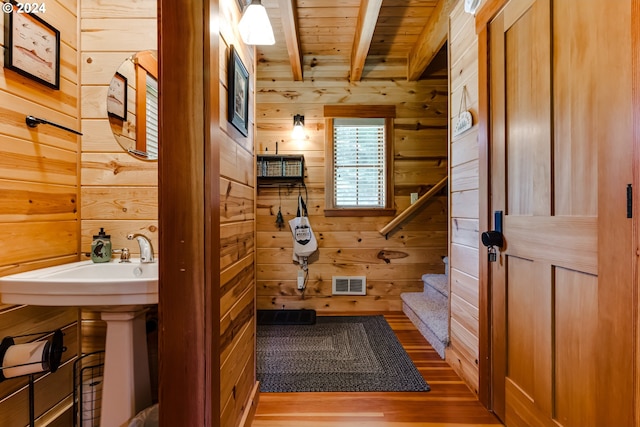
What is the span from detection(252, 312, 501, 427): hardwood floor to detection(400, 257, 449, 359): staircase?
0.37 meters

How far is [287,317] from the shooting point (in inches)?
116

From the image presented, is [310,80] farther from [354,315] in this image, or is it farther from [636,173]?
[636,173]

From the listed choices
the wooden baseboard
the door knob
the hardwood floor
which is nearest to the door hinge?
the door knob

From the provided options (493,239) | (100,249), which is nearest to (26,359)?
(100,249)

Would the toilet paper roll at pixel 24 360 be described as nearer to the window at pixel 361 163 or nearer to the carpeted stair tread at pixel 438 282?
the window at pixel 361 163

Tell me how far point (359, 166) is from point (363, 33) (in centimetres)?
129

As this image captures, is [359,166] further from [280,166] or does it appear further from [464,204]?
[464,204]

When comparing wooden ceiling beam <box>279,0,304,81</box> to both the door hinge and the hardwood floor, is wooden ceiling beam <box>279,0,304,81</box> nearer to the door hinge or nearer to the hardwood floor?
the door hinge

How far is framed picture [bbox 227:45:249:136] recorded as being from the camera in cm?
121

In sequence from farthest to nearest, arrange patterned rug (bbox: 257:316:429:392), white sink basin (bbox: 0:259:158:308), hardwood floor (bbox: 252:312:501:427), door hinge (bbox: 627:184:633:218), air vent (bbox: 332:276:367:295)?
air vent (bbox: 332:276:367:295) → patterned rug (bbox: 257:316:429:392) → hardwood floor (bbox: 252:312:501:427) → white sink basin (bbox: 0:259:158:308) → door hinge (bbox: 627:184:633:218)

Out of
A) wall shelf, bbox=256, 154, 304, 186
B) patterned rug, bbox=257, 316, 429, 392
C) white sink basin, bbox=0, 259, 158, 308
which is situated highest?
wall shelf, bbox=256, 154, 304, 186

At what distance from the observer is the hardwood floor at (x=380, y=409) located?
4.96 feet

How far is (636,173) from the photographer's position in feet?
2.75

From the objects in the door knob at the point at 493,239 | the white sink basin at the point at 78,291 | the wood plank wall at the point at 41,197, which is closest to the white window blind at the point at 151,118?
the wood plank wall at the point at 41,197
